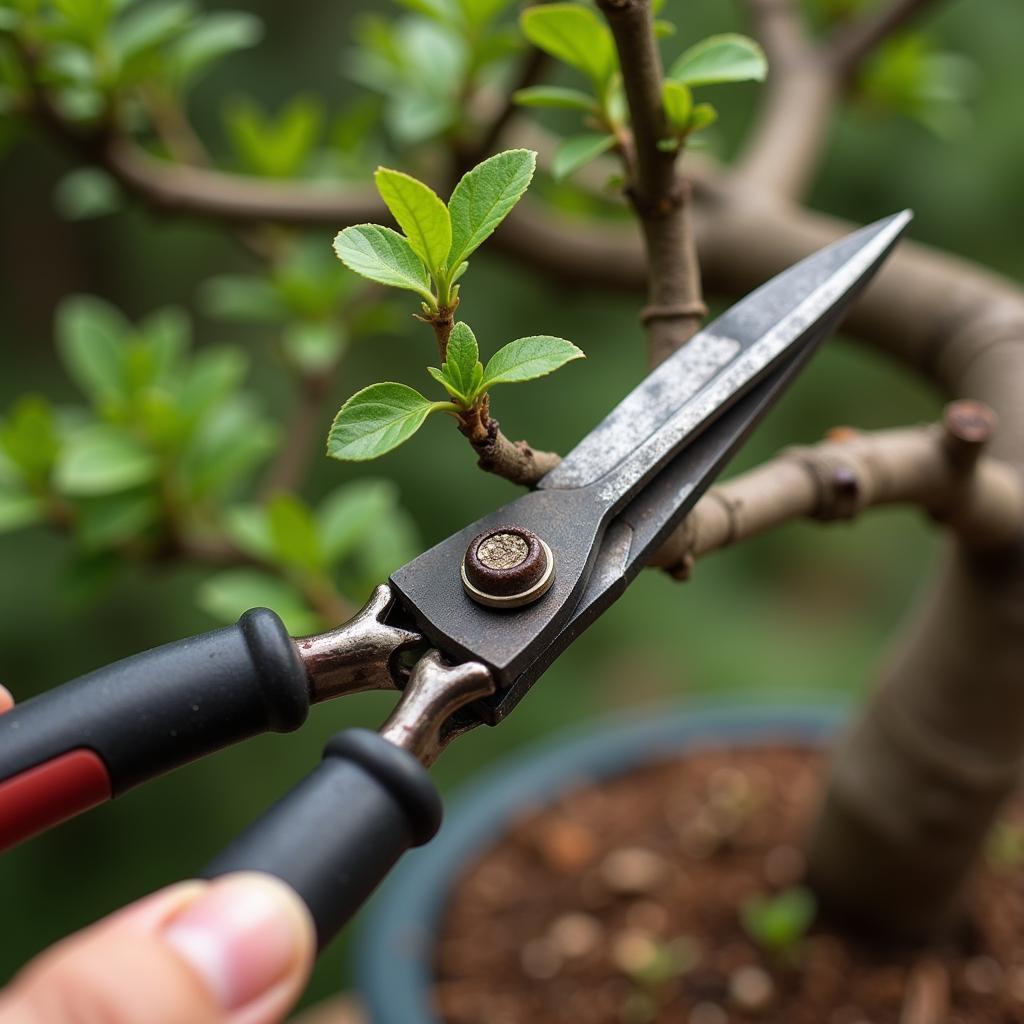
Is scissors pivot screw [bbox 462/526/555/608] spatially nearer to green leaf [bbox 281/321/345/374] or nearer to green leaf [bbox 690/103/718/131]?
green leaf [bbox 690/103/718/131]

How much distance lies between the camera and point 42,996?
0.29 metres

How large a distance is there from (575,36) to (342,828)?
332 millimetres

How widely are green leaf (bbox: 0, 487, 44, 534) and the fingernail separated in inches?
16.4

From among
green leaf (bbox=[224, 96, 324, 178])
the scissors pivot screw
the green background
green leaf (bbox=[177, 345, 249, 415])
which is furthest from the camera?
the green background

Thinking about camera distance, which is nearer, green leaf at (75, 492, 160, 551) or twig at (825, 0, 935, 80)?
green leaf at (75, 492, 160, 551)

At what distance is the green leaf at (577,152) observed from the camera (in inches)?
18.5

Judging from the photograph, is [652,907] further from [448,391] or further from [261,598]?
[448,391]

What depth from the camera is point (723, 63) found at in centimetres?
46

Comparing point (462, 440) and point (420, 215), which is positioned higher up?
point (420, 215)

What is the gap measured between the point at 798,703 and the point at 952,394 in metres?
0.42

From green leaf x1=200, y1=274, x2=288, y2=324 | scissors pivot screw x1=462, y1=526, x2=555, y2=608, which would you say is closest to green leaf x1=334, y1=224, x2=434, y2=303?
scissors pivot screw x1=462, y1=526, x2=555, y2=608

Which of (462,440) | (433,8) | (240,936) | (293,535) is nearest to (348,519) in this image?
(293,535)

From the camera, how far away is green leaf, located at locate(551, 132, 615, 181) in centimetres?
47

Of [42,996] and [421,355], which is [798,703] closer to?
[421,355]
